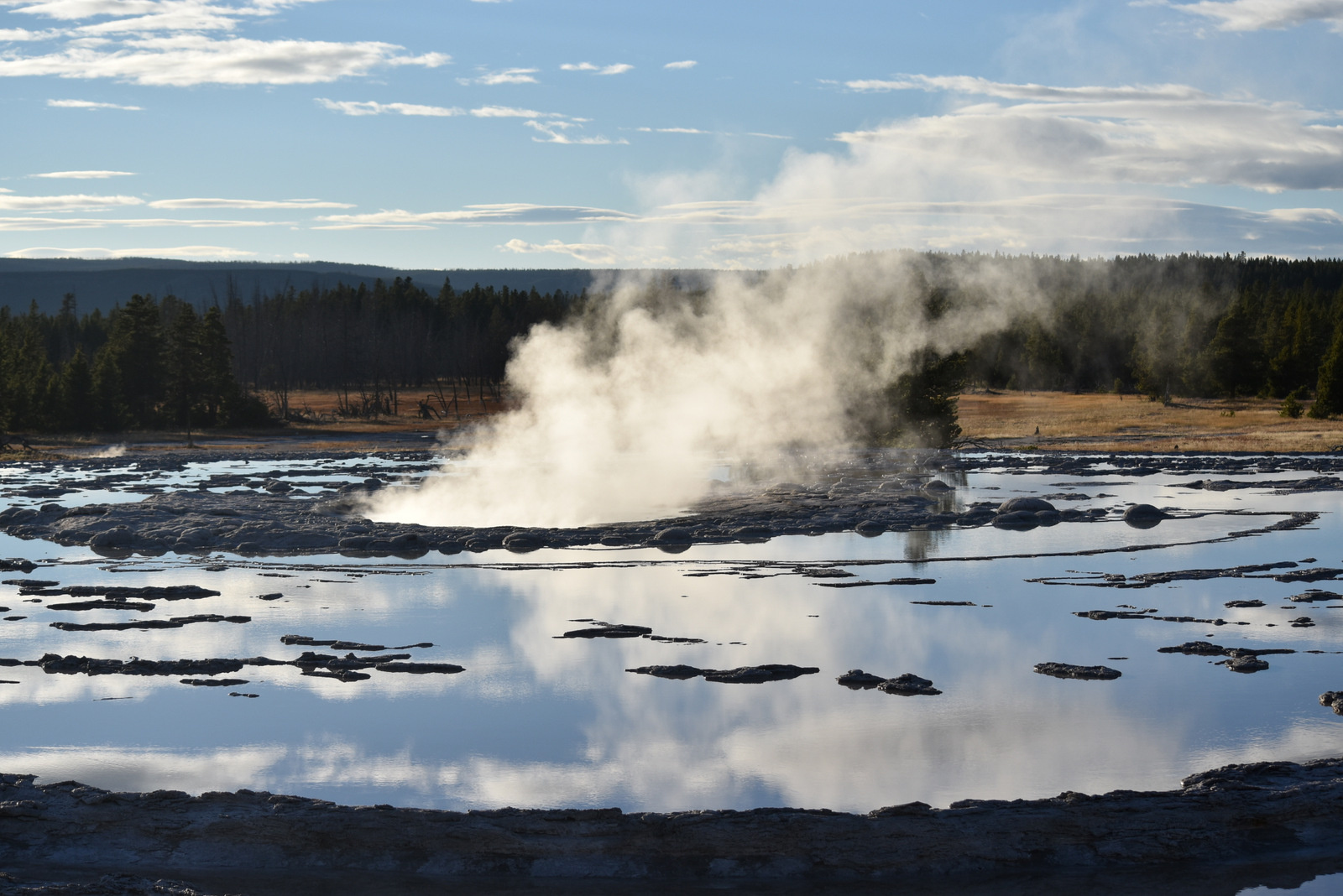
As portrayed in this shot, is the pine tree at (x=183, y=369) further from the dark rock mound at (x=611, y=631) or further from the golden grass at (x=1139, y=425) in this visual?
the dark rock mound at (x=611, y=631)

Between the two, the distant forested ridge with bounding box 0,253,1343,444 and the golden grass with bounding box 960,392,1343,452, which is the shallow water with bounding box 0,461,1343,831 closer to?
the distant forested ridge with bounding box 0,253,1343,444

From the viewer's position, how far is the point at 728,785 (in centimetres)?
979

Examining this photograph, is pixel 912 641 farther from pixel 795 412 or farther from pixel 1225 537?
pixel 795 412

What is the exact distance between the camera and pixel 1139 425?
238 ft

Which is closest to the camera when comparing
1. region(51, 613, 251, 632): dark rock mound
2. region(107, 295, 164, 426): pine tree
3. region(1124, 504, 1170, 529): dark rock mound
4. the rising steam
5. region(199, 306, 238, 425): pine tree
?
region(51, 613, 251, 632): dark rock mound

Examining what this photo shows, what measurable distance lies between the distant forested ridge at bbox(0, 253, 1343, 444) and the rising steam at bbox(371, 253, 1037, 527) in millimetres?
1096

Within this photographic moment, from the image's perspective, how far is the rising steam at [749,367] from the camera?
51688mm

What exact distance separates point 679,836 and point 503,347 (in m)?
107

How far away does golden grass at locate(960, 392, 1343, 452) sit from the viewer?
59.4 metres

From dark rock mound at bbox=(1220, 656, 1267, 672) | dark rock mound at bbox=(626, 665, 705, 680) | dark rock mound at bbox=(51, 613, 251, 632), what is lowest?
dark rock mound at bbox=(51, 613, 251, 632)

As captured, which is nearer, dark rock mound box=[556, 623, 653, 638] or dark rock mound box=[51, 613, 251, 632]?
dark rock mound box=[556, 623, 653, 638]

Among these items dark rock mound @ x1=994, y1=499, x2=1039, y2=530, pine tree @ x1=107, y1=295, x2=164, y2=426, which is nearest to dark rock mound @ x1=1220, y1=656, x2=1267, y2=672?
dark rock mound @ x1=994, y1=499, x2=1039, y2=530

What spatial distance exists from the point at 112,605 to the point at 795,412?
41.6m

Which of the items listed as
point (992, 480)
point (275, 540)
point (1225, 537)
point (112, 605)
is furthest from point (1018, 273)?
point (112, 605)
